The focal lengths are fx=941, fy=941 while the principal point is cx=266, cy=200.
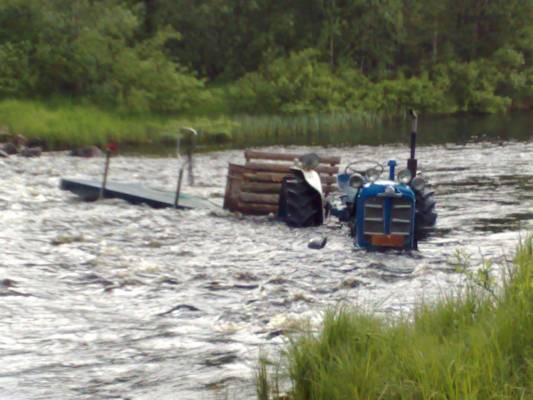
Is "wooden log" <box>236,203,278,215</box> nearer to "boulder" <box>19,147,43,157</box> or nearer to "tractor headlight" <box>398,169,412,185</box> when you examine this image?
"tractor headlight" <box>398,169,412,185</box>

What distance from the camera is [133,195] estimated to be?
16484 mm

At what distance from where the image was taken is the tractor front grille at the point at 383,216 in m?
11.6

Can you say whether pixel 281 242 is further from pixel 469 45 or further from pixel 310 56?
pixel 469 45

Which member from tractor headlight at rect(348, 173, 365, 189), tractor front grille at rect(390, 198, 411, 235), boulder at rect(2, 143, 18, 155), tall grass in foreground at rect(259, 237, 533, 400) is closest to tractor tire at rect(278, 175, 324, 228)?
tractor headlight at rect(348, 173, 365, 189)

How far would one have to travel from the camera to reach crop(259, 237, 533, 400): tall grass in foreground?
5.06m

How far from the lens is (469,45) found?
57.0m

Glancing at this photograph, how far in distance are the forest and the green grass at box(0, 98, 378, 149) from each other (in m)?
1.77

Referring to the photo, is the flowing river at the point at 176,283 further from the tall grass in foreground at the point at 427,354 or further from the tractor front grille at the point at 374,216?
the tall grass in foreground at the point at 427,354

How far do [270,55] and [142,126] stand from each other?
18272mm

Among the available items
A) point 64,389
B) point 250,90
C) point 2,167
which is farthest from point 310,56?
point 64,389

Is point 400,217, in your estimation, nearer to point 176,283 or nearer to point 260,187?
point 176,283

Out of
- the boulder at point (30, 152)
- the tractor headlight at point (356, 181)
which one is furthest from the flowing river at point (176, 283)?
the boulder at point (30, 152)

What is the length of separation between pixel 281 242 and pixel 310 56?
129 feet

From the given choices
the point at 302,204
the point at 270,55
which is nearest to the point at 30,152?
the point at 302,204
